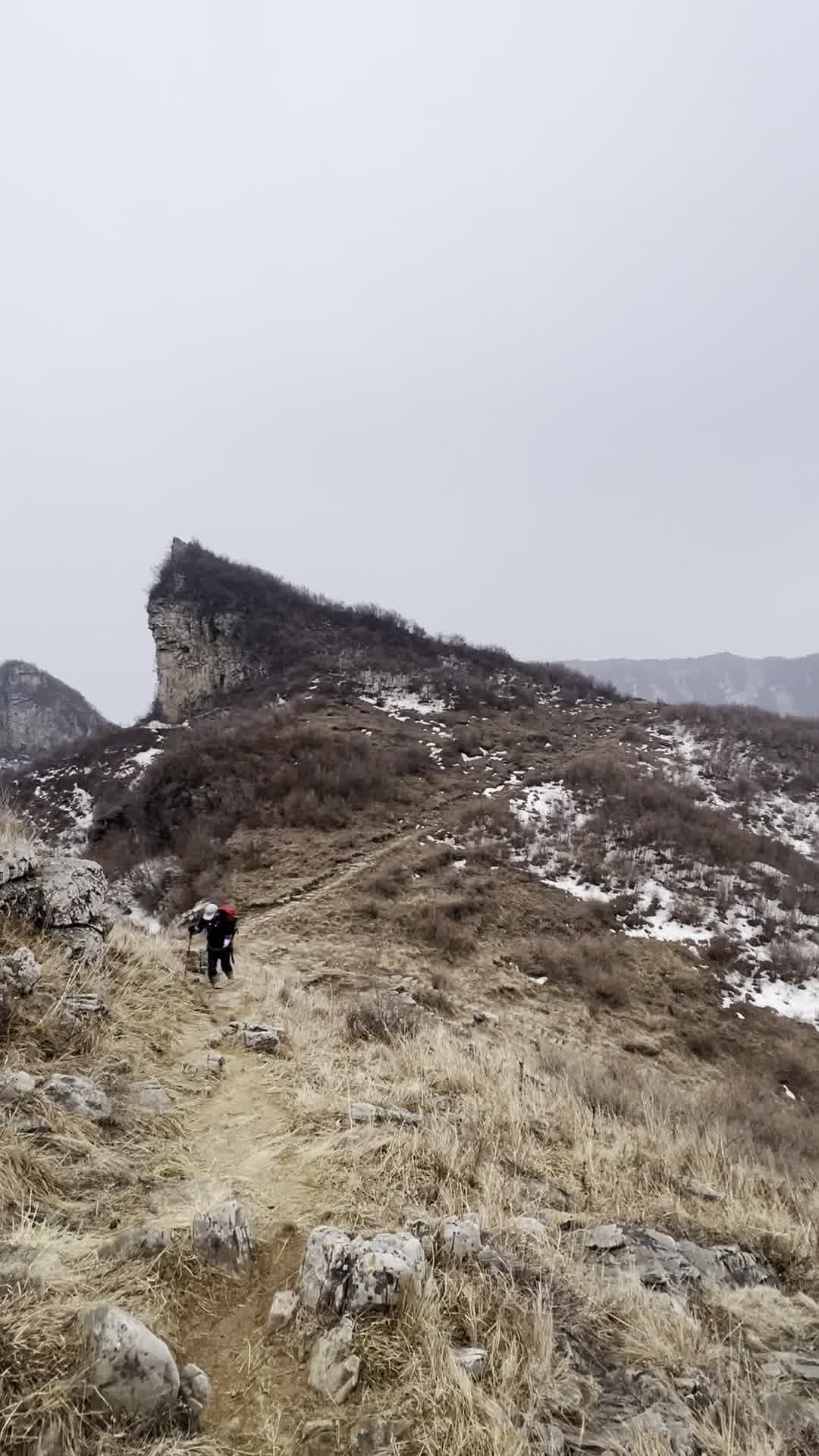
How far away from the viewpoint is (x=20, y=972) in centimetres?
486

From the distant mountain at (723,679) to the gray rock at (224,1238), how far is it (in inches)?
4595

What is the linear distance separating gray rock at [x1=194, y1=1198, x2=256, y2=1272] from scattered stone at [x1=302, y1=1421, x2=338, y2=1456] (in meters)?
0.81

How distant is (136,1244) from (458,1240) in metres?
1.47

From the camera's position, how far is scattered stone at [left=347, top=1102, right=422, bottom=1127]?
446 centimetres

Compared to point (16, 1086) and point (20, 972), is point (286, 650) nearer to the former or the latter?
point (20, 972)

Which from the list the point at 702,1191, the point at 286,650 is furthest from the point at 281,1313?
the point at 286,650

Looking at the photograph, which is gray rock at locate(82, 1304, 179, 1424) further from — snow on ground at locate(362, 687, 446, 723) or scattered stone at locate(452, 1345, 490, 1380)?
snow on ground at locate(362, 687, 446, 723)

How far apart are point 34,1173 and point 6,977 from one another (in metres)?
1.88

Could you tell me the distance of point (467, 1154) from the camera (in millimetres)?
4082

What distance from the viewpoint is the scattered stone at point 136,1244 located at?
277 cm

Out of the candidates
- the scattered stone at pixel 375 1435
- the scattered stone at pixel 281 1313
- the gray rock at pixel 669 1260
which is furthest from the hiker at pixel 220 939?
the scattered stone at pixel 375 1435

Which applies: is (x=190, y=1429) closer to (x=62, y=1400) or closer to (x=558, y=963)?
(x=62, y=1400)

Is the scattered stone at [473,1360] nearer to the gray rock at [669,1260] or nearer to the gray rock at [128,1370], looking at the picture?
the gray rock at [128,1370]

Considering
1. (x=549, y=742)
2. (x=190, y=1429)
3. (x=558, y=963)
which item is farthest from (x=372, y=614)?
(x=190, y=1429)
